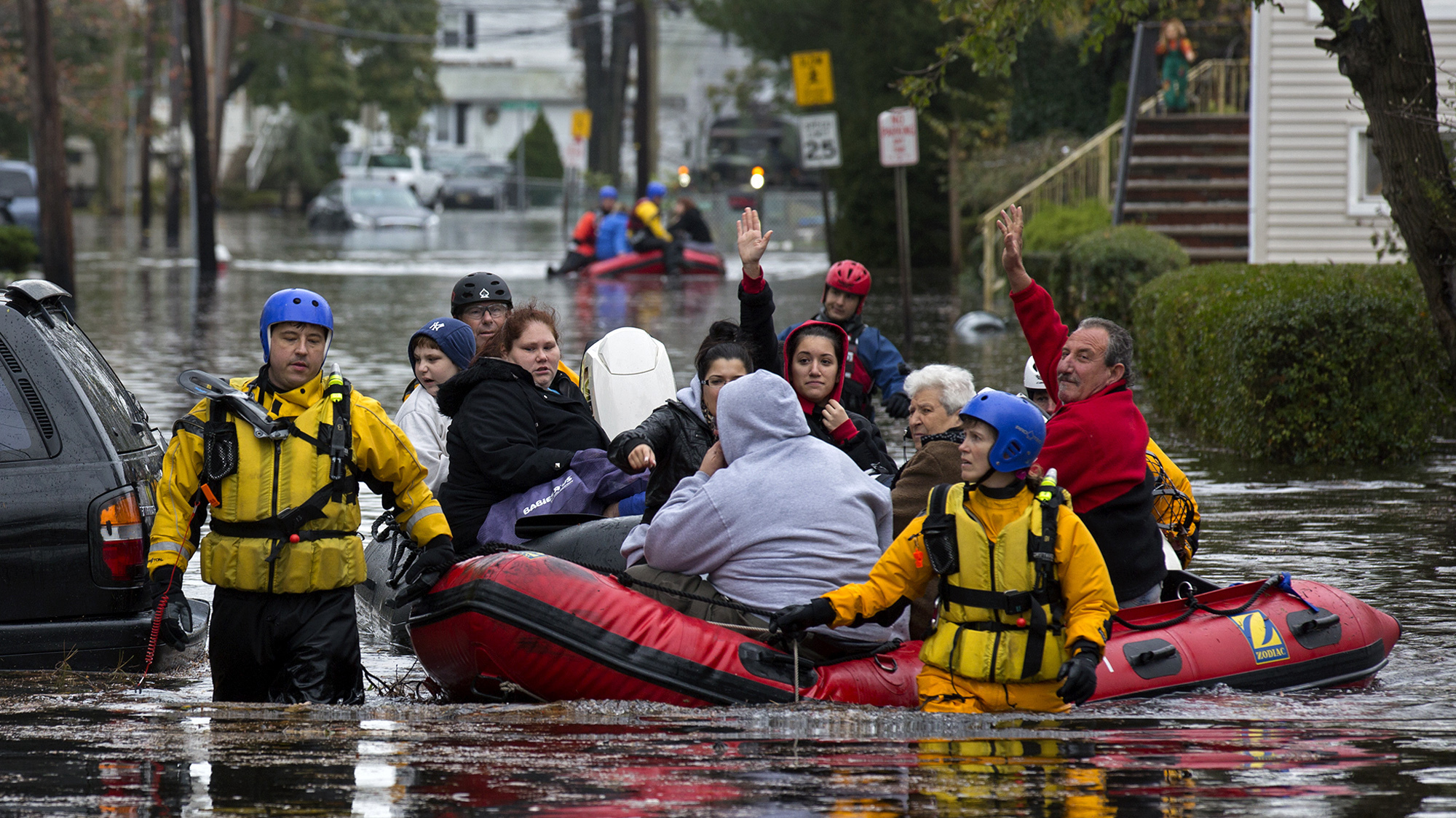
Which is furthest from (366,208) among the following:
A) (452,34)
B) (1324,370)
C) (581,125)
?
(452,34)

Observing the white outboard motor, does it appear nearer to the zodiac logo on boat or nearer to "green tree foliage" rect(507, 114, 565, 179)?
the zodiac logo on boat

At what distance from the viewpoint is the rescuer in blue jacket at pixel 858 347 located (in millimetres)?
9742

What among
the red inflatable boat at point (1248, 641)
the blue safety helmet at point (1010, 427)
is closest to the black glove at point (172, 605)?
the blue safety helmet at point (1010, 427)

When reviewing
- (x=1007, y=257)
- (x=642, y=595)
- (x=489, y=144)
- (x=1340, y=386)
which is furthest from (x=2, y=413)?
(x=489, y=144)

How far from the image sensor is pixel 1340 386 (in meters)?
12.4

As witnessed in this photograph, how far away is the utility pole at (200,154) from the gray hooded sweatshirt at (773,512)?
91.3 feet

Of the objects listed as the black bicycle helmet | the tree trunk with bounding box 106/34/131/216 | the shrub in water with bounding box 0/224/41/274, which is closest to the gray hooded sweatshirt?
the black bicycle helmet

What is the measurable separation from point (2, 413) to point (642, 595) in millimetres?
2283

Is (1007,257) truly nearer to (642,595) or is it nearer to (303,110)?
(642,595)

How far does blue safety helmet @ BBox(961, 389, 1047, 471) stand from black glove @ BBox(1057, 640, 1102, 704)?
604 mm

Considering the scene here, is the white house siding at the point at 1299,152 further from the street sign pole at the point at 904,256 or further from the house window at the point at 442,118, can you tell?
the house window at the point at 442,118

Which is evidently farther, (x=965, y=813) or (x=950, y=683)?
(x=950, y=683)

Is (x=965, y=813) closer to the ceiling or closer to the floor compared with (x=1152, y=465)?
closer to the floor

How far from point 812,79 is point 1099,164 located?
5843 millimetres
